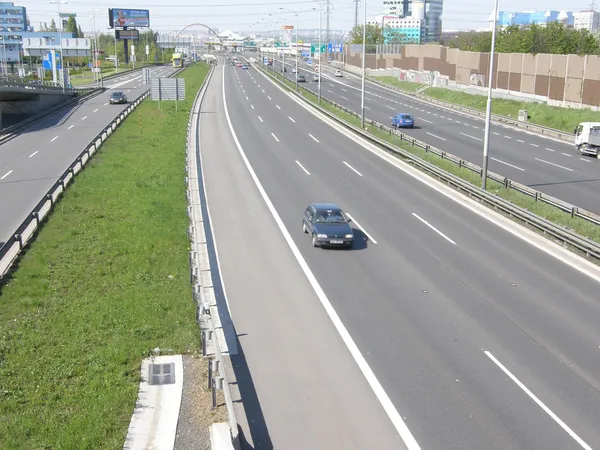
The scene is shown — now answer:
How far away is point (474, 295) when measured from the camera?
20250 mm

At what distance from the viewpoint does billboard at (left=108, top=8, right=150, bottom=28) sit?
542ft

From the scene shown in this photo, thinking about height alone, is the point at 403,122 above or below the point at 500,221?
above

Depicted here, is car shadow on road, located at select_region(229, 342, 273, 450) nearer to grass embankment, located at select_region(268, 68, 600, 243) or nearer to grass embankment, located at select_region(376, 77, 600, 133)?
grass embankment, located at select_region(268, 68, 600, 243)

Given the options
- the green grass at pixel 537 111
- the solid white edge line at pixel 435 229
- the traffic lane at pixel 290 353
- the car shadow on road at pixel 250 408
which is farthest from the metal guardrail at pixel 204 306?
the green grass at pixel 537 111

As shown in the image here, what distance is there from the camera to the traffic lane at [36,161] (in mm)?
29453

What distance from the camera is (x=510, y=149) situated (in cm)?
4928

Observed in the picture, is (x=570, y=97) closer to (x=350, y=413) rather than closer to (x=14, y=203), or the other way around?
(x=14, y=203)

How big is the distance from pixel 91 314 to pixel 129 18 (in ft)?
528

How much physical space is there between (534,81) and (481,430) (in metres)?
68.4

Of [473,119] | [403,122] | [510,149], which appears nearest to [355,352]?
[510,149]

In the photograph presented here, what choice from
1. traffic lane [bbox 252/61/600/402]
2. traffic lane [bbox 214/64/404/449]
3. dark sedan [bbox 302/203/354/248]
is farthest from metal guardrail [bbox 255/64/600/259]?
traffic lane [bbox 214/64/404/449]

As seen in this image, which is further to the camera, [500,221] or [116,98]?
[116,98]

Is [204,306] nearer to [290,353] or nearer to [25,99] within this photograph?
[290,353]

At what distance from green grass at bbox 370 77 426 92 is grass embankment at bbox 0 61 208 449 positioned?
76.8m
